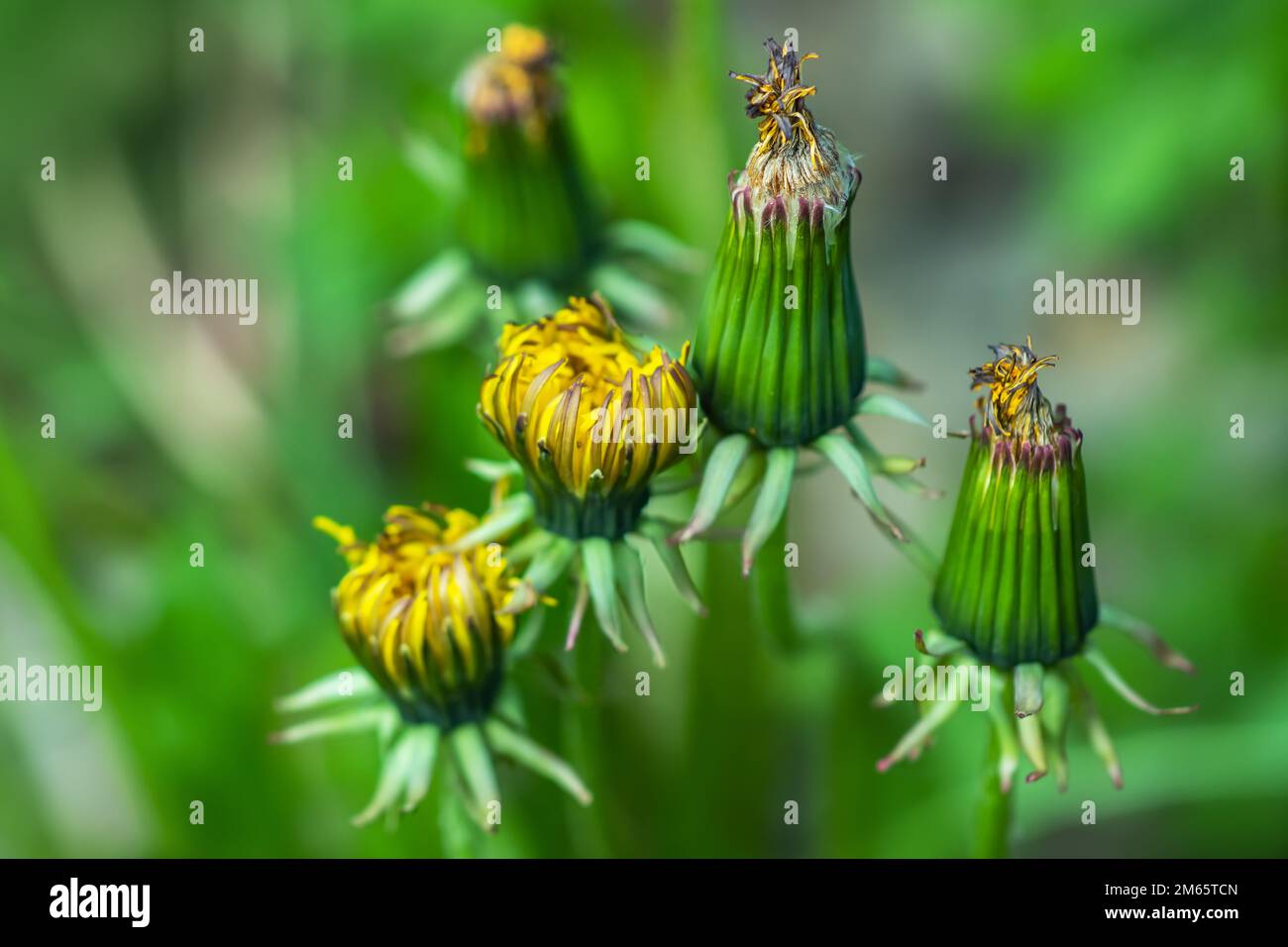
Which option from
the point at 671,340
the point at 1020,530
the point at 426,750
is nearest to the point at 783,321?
the point at 1020,530

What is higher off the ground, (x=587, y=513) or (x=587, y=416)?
(x=587, y=416)

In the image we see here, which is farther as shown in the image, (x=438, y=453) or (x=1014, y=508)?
(x=438, y=453)

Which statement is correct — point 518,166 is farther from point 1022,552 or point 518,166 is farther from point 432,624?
point 1022,552

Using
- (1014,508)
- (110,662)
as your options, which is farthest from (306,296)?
(1014,508)

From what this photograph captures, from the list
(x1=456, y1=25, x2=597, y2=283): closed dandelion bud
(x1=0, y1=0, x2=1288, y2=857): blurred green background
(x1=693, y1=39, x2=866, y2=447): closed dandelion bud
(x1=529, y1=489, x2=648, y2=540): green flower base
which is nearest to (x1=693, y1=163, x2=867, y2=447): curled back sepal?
(x1=693, y1=39, x2=866, y2=447): closed dandelion bud

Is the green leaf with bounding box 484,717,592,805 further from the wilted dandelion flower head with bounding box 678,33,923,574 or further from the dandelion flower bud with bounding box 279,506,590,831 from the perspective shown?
the wilted dandelion flower head with bounding box 678,33,923,574

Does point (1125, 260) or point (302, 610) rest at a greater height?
point (1125, 260)

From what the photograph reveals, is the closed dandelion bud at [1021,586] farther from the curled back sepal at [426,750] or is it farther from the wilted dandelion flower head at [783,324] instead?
the curled back sepal at [426,750]
